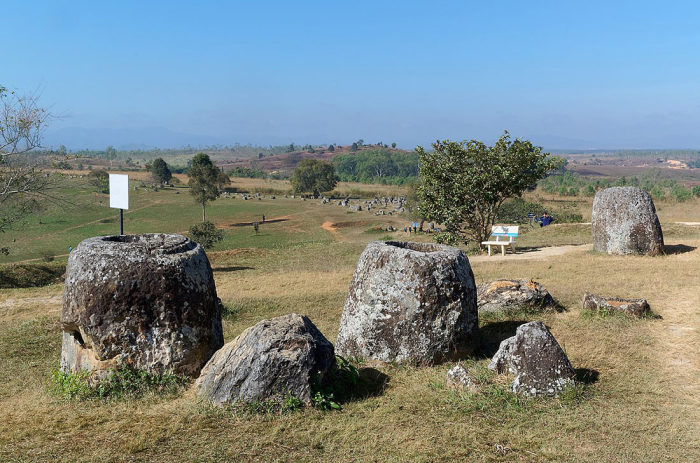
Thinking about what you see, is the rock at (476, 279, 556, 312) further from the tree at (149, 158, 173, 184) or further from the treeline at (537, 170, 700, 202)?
the tree at (149, 158, 173, 184)

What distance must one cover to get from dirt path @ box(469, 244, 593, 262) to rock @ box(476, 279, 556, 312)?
10298 mm

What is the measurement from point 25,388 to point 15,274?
18.7 meters

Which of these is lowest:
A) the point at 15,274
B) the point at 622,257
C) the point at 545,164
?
the point at 15,274

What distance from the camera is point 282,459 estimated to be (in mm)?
7227

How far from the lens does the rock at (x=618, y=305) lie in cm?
1402

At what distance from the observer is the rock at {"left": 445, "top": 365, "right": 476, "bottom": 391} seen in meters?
9.34

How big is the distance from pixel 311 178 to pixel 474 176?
69.8 m

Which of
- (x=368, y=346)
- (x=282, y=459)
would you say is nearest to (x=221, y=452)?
(x=282, y=459)

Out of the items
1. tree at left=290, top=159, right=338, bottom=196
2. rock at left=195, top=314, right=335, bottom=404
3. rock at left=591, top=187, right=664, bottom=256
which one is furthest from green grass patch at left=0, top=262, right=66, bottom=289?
tree at left=290, top=159, right=338, bottom=196

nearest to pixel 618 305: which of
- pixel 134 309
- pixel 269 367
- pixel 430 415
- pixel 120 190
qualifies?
pixel 430 415

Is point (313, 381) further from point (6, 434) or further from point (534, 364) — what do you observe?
point (6, 434)

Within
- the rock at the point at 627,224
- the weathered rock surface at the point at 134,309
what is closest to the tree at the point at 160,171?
the rock at the point at 627,224

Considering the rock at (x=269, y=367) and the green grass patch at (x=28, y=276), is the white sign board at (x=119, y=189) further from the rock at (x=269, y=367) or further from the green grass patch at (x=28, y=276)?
the green grass patch at (x=28, y=276)

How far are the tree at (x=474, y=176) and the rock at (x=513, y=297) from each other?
13178 millimetres
